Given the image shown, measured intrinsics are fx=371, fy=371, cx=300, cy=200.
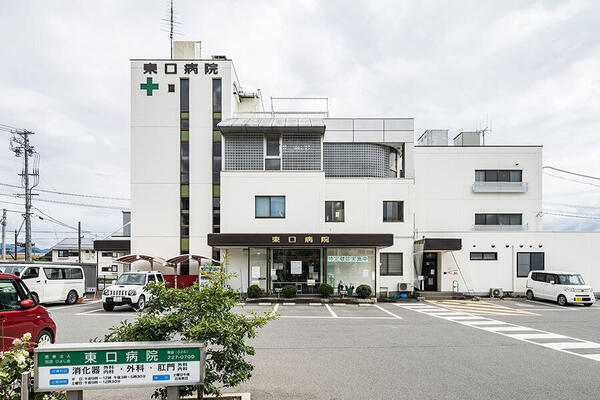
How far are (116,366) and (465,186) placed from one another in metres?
24.6

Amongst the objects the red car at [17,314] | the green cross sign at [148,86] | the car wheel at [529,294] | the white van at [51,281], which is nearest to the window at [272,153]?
the green cross sign at [148,86]

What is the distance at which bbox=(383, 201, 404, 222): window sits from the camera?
75.2ft

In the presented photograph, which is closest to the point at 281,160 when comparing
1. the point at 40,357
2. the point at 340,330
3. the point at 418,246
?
the point at 418,246

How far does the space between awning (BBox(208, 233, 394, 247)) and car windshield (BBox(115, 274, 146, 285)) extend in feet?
12.7

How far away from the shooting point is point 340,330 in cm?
1220

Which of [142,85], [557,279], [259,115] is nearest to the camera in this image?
[557,279]

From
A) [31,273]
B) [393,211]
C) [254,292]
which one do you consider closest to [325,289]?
[254,292]

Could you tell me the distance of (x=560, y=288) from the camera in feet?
65.1

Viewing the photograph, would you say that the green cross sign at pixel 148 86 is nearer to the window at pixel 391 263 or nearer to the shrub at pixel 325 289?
the shrub at pixel 325 289

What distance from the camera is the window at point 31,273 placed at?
671 inches

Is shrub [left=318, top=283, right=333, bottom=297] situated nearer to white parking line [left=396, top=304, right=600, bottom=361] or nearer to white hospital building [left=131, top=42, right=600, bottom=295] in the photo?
white hospital building [left=131, top=42, right=600, bottom=295]

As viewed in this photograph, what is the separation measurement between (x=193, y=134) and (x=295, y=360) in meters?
18.8

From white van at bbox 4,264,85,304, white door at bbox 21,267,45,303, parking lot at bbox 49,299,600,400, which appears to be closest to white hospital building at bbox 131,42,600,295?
white van at bbox 4,264,85,304

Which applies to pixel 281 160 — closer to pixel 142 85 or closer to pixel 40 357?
pixel 142 85
